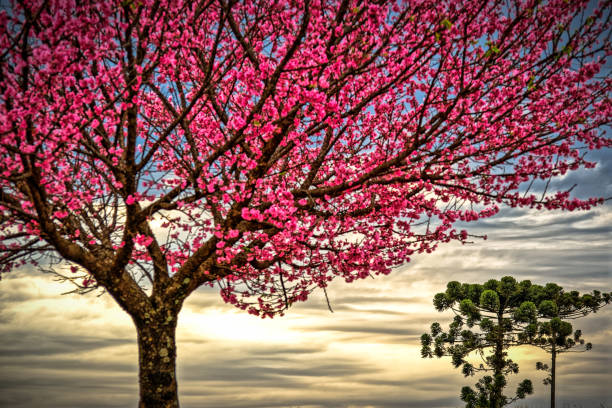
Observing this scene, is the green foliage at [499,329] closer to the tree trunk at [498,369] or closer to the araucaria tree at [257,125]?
the tree trunk at [498,369]

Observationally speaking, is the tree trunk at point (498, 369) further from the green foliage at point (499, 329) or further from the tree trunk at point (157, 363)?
the tree trunk at point (157, 363)

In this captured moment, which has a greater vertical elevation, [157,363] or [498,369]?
[157,363]

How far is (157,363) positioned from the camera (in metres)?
10.3

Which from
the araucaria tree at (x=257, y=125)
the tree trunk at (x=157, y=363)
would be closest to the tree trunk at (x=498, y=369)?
the araucaria tree at (x=257, y=125)

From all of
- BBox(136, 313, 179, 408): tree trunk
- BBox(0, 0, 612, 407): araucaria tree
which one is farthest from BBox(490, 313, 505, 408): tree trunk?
BBox(136, 313, 179, 408): tree trunk

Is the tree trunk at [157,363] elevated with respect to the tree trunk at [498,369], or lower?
elevated

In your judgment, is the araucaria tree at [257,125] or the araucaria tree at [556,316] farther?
the araucaria tree at [556,316]

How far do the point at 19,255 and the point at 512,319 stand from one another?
28758mm

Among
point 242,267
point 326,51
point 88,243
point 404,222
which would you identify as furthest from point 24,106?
point 404,222

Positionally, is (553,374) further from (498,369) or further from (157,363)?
(157,363)

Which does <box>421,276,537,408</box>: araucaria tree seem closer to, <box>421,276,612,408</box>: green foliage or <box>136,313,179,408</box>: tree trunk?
<box>421,276,612,408</box>: green foliage

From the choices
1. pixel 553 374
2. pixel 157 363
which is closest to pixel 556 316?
pixel 553 374

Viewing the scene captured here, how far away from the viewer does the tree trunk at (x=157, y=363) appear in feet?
33.4

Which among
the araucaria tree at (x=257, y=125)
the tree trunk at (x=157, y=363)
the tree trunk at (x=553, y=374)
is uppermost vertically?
the araucaria tree at (x=257, y=125)
